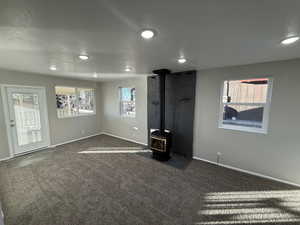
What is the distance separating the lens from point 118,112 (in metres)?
5.27

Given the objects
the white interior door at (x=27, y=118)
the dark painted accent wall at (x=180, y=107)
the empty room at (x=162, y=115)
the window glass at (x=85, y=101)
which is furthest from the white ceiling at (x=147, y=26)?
the window glass at (x=85, y=101)

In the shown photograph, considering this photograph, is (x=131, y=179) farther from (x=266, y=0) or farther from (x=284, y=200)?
(x=266, y=0)

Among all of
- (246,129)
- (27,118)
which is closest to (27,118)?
(27,118)

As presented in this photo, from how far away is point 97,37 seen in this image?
60.9 inches

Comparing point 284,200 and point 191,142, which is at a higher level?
point 191,142

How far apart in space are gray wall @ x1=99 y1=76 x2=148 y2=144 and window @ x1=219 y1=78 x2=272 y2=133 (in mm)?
2415

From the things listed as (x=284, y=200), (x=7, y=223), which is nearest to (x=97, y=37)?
(x=7, y=223)

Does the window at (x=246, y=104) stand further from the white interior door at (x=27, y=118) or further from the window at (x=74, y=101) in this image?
the white interior door at (x=27, y=118)

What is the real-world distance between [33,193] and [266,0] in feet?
12.5

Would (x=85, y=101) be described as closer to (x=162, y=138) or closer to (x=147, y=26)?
(x=162, y=138)

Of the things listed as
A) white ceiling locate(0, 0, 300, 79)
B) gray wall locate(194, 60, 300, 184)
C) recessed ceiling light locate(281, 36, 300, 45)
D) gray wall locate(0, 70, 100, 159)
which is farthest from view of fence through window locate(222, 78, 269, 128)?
gray wall locate(0, 70, 100, 159)

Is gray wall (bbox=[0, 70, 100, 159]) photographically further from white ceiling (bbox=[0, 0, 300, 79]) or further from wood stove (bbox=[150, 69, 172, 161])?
wood stove (bbox=[150, 69, 172, 161])

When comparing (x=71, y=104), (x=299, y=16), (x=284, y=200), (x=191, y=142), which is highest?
(x=299, y=16)

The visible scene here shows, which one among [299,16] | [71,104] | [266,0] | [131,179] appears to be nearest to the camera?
[266,0]
